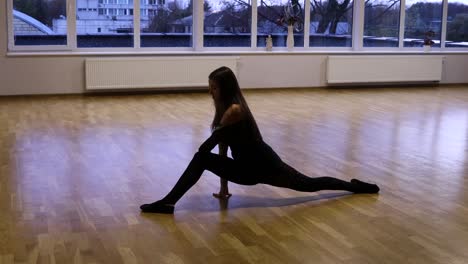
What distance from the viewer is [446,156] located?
575 cm

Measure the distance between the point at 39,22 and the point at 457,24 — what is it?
7856mm

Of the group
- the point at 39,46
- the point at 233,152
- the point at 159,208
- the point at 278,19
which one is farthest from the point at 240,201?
the point at 278,19

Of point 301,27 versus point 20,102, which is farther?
point 301,27

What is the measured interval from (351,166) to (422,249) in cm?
195

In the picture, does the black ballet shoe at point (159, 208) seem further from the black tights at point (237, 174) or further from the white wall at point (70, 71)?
the white wall at point (70, 71)

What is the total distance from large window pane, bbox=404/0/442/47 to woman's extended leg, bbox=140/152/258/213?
29.1 ft

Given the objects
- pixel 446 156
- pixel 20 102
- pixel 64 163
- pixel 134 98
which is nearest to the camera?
pixel 64 163

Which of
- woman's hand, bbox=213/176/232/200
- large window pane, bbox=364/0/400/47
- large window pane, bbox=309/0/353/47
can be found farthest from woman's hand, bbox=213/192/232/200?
large window pane, bbox=364/0/400/47

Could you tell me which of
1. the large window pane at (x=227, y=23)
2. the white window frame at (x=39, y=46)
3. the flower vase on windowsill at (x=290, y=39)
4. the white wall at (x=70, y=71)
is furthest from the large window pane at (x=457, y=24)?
the white window frame at (x=39, y=46)

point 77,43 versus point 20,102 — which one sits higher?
point 77,43

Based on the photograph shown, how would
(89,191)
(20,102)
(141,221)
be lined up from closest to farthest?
(141,221) < (89,191) < (20,102)

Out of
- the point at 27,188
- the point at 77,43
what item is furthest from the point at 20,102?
the point at 27,188

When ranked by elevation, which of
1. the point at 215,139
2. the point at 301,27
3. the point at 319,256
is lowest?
the point at 319,256

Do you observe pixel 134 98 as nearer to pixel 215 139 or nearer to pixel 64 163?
pixel 64 163
